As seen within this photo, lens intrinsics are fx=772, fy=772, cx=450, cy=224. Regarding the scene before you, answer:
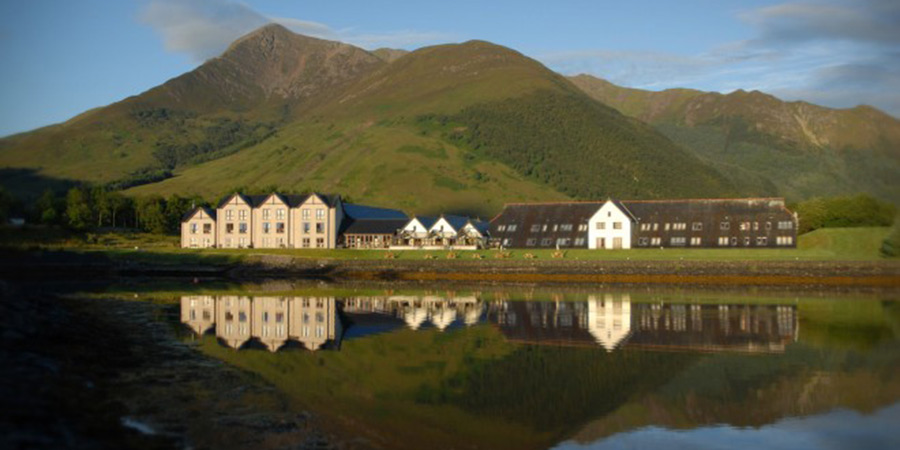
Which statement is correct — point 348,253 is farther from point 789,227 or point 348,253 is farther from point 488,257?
point 789,227

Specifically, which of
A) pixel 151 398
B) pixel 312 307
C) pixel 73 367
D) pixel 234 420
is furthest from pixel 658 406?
pixel 312 307

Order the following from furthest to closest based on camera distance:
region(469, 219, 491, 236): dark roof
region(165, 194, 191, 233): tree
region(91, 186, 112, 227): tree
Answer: region(91, 186, 112, 227): tree, region(165, 194, 191, 233): tree, region(469, 219, 491, 236): dark roof

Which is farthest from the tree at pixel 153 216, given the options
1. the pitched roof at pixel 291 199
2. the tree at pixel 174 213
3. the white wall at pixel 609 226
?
the white wall at pixel 609 226

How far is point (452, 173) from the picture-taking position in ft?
593

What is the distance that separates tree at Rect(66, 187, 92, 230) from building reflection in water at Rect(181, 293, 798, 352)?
2515 inches

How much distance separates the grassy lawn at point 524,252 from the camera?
69.6 m

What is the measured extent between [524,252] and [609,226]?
413 inches

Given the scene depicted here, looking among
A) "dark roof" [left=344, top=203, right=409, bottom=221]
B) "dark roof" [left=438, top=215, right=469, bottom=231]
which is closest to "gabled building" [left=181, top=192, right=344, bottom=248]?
"dark roof" [left=344, top=203, right=409, bottom=221]

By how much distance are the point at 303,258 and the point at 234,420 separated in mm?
64942

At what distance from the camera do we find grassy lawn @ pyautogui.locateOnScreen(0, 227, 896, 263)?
69.6 m

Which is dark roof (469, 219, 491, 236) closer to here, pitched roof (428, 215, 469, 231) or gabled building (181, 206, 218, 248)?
pitched roof (428, 215, 469, 231)

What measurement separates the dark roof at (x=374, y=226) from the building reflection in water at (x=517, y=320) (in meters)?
43.3

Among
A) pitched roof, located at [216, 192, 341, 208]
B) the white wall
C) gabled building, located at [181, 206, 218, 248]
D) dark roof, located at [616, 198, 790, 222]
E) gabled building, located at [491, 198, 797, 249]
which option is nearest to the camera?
gabled building, located at [491, 198, 797, 249]

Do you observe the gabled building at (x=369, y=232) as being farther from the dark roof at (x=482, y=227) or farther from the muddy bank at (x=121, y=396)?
the muddy bank at (x=121, y=396)
